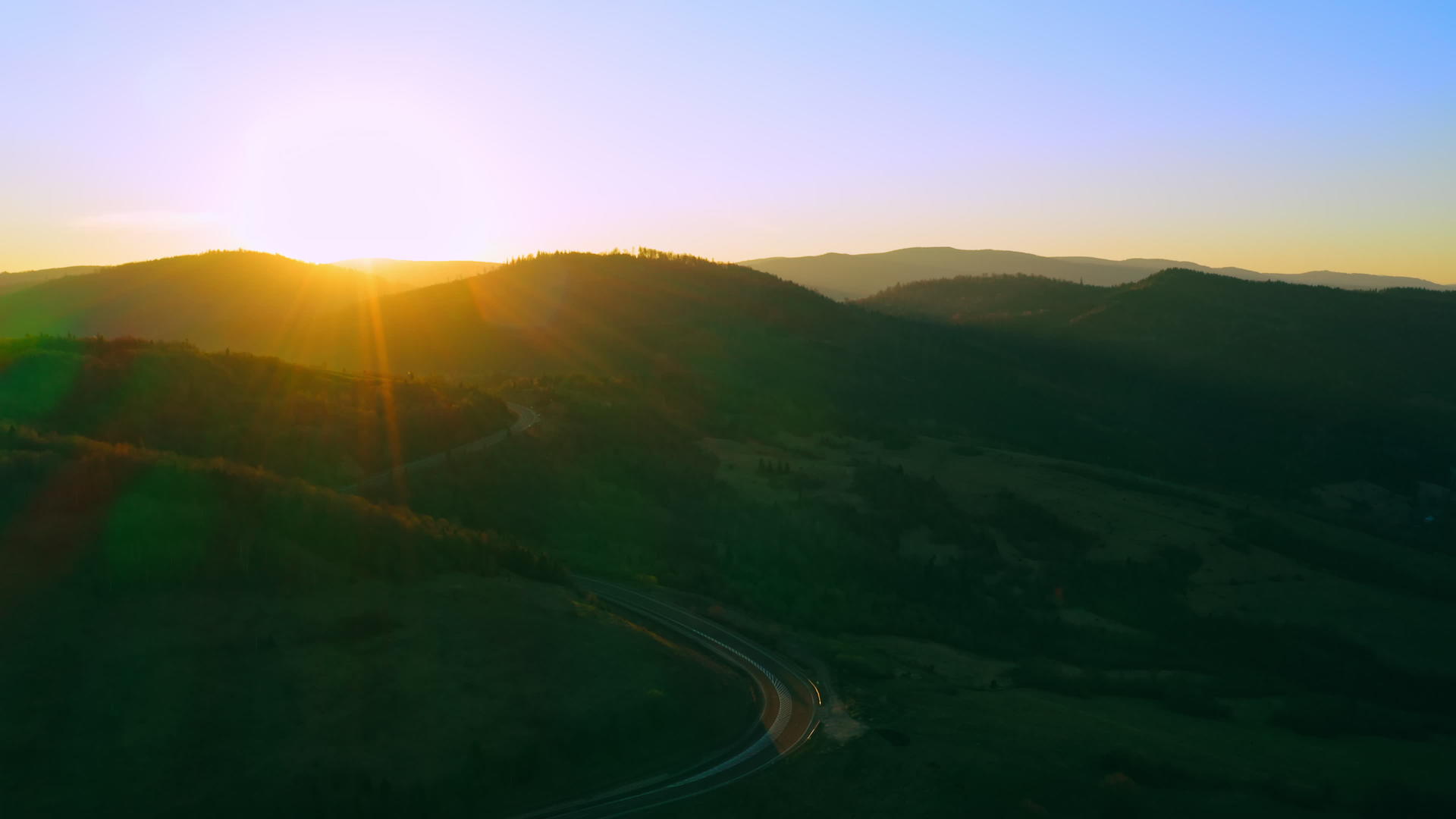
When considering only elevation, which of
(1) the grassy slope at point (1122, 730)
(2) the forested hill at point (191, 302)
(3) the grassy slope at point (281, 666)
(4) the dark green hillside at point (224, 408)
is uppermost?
(2) the forested hill at point (191, 302)

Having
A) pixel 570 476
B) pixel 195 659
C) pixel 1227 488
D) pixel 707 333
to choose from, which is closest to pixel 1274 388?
pixel 1227 488

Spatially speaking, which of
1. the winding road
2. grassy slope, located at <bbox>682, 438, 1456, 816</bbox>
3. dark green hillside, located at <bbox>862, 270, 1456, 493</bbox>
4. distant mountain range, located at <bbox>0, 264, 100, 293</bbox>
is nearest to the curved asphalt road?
the winding road

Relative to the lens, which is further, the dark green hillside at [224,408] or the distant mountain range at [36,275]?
the distant mountain range at [36,275]

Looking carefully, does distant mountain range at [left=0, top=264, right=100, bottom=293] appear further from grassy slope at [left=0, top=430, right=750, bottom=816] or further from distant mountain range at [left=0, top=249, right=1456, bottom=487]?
grassy slope at [left=0, top=430, right=750, bottom=816]

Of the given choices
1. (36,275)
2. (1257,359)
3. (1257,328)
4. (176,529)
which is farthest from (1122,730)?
(36,275)

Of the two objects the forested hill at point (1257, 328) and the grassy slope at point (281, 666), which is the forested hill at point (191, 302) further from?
the grassy slope at point (281, 666)

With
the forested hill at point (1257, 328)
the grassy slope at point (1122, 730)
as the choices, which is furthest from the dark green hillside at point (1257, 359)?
the grassy slope at point (1122, 730)

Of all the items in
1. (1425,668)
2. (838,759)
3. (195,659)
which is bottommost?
(1425,668)

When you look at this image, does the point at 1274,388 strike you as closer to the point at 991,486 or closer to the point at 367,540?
the point at 991,486
